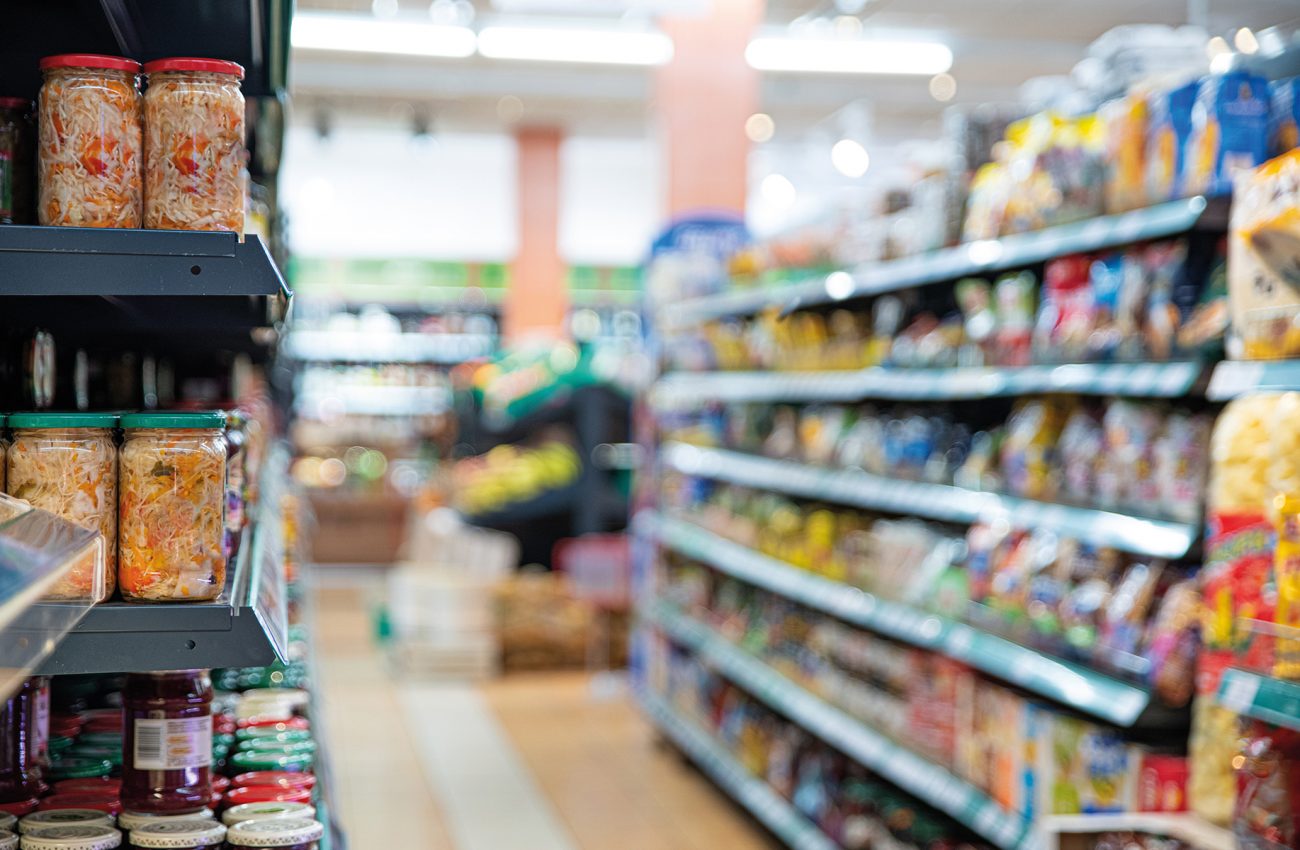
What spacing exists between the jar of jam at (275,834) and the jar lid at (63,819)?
0.15m

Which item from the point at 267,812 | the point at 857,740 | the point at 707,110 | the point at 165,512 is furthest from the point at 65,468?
the point at 707,110

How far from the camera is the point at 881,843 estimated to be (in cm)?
421

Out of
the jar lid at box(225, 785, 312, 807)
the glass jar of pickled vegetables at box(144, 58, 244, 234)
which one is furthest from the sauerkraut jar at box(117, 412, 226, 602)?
the jar lid at box(225, 785, 312, 807)

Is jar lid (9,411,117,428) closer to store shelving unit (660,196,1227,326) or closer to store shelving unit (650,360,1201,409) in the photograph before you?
store shelving unit (650,360,1201,409)

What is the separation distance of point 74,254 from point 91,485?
24cm

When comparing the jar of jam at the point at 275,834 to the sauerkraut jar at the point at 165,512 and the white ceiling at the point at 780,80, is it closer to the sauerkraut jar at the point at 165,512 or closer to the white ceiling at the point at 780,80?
the sauerkraut jar at the point at 165,512

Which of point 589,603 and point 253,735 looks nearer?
point 253,735

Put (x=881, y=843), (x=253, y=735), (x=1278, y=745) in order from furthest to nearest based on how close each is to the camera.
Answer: (x=881, y=843) < (x=1278, y=745) < (x=253, y=735)

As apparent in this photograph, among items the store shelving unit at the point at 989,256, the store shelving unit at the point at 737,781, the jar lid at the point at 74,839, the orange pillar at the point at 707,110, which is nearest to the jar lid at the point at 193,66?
the jar lid at the point at 74,839

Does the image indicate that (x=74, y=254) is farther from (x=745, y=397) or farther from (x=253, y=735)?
(x=745, y=397)

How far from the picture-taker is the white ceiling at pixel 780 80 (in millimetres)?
10242

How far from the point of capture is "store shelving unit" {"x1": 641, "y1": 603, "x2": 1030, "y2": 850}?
11.4 feet

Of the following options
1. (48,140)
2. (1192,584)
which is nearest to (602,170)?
(1192,584)

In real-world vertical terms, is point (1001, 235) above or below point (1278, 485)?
above
